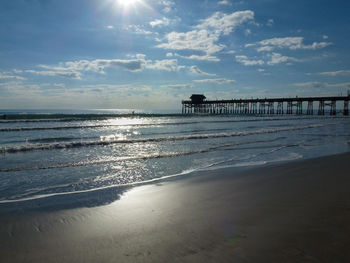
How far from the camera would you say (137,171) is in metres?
7.02

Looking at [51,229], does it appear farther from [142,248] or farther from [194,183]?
[194,183]

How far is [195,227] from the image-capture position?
319cm

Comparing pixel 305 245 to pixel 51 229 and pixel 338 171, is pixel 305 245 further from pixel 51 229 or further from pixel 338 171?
pixel 338 171

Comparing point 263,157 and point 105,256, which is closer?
point 105,256

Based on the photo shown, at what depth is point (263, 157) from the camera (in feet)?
30.4

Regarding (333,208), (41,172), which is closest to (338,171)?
(333,208)

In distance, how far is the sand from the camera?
8.32ft

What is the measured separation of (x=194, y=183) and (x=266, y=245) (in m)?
3.07

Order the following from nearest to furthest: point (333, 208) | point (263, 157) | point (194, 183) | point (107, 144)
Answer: point (333, 208)
point (194, 183)
point (263, 157)
point (107, 144)

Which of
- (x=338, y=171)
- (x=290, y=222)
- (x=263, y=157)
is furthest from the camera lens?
(x=263, y=157)

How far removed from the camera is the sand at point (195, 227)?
2537 millimetres

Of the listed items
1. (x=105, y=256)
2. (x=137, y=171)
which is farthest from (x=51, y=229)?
(x=137, y=171)

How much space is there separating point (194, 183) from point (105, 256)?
11.0ft

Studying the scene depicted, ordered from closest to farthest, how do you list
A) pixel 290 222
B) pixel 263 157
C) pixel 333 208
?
pixel 290 222 < pixel 333 208 < pixel 263 157
